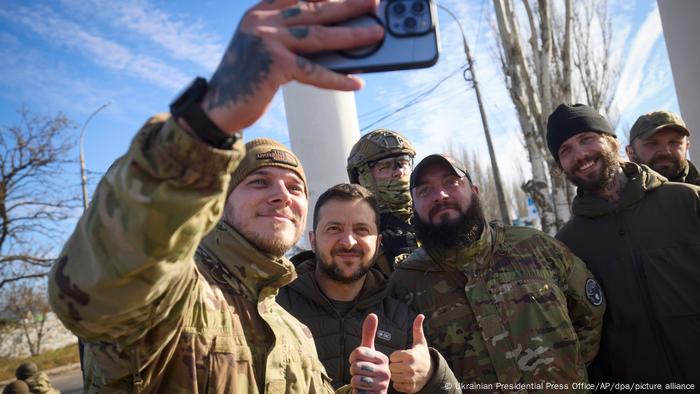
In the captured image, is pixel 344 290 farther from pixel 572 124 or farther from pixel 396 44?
pixel 572 124

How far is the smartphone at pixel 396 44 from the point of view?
93 centimetres

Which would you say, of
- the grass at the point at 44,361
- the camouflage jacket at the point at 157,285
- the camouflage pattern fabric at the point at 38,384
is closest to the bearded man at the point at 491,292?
the camouflage jacket at the point at 157,285

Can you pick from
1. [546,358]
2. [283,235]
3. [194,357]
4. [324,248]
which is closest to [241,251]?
[283,235]

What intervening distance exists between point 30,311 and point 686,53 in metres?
25.1

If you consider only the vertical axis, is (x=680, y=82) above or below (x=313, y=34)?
below

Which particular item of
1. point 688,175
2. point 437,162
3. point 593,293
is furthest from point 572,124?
point 688,175

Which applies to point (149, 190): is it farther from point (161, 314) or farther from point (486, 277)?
point (486, 277)

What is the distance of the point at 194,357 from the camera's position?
1.36m

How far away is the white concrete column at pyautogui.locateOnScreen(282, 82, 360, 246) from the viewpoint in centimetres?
659

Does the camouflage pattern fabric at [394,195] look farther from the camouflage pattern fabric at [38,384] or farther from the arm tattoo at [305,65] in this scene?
the camouflage pattern fabric at [38,384]

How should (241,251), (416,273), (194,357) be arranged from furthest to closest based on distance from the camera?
(416,273)
(241,251)
(194,357)

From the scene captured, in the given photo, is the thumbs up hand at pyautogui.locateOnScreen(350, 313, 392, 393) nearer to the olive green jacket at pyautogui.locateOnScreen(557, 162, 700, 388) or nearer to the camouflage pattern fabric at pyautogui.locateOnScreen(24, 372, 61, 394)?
the olive green jacket at pyautogui.locateOnScreen(557, 162, 700, 388)

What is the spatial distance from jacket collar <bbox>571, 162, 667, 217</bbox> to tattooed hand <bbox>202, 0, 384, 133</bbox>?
103 inches

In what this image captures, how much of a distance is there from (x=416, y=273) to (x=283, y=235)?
123 centimetres
